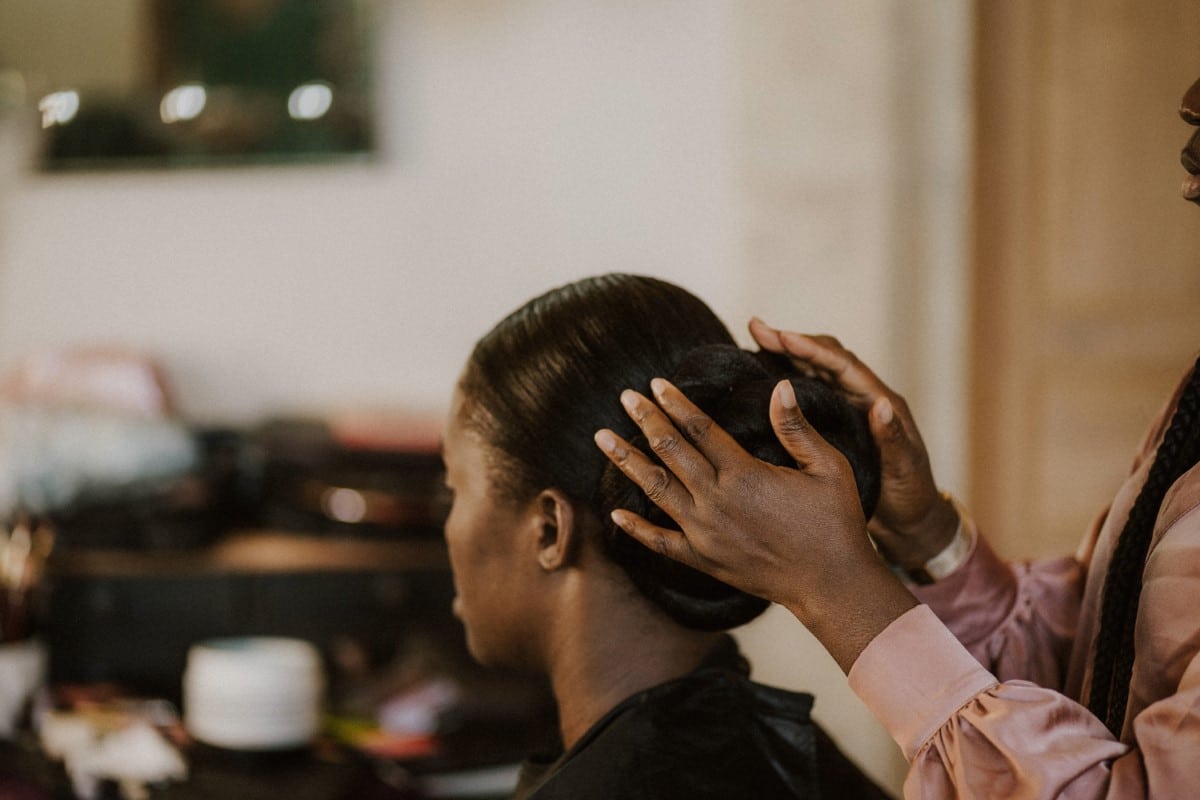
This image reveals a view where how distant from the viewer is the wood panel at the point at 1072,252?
→ 10.4 feet

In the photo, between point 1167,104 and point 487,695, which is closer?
point 487,695

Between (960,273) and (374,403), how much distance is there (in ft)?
5.51

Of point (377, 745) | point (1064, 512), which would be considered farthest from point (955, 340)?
point (377, 745)

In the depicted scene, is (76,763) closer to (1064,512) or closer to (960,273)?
(960,273)

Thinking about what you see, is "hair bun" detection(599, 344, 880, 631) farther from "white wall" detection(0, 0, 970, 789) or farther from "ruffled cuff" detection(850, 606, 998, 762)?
"white wall" detection(0, 0, 970, 789)

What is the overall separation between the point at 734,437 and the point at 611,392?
0.51 ft

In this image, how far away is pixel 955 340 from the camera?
293 centimetres

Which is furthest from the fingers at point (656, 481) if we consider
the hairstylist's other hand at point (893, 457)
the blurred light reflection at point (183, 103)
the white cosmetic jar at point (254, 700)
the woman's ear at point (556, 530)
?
the blurred light reflection at point (183, 103)

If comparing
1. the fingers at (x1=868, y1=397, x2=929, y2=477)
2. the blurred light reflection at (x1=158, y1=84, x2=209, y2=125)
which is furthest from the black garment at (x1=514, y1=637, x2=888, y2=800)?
the blurred light reflection at (x1=158, y1=84, x2=209, y2=125)

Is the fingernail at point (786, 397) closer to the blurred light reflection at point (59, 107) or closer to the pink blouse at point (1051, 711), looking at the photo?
the pink blouse at point (1051, 711)

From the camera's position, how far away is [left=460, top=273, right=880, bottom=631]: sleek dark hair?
115 cm

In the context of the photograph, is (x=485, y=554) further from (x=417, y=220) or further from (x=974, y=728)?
(x=417, y=220)

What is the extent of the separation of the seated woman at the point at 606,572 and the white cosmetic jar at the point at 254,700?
0.79 m

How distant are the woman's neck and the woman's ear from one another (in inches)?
1.7
